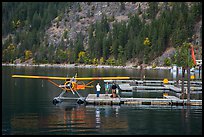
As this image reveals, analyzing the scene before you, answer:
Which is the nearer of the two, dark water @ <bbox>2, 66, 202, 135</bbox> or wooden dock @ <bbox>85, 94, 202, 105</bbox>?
dark water @ <bbox>2, 66, 202, 135</bbox>

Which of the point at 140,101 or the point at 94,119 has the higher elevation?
the point at 140,101

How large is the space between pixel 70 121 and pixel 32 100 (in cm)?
1879

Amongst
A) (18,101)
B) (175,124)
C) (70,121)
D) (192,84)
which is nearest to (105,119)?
(70,121)

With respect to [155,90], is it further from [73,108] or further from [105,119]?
[105,119]

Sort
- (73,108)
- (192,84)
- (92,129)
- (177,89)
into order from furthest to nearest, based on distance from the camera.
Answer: (192,84) < (177,89) < (73,108) < (92,129)

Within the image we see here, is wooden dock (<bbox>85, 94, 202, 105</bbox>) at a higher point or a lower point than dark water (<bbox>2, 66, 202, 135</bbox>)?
higher

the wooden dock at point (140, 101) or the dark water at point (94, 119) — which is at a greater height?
the wooden dock at point (140, 101)

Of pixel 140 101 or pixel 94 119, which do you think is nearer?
pixel 94 119

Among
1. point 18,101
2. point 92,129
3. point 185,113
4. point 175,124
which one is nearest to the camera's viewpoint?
point 92,129

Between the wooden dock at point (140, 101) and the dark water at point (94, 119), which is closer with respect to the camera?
the dark water at point (94, 119)

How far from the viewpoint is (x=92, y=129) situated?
1655 inches

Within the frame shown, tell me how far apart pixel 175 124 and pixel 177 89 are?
1415 inches

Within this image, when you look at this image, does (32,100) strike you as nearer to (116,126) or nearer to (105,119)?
(105,119)

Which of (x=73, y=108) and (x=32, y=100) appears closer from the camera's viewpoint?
(x=73, y=108)
